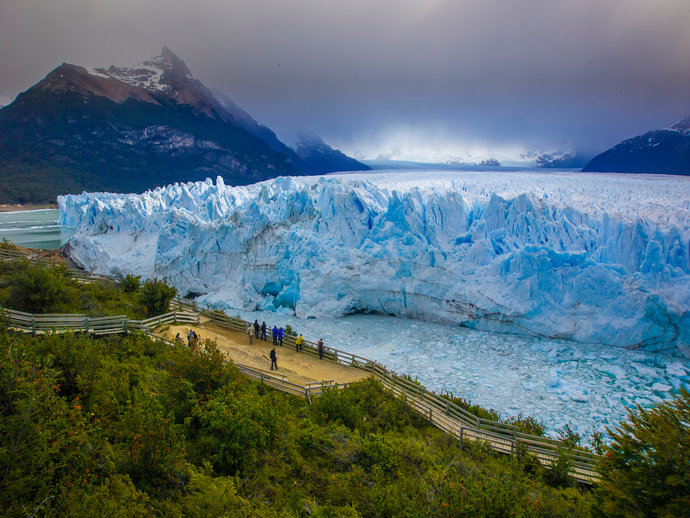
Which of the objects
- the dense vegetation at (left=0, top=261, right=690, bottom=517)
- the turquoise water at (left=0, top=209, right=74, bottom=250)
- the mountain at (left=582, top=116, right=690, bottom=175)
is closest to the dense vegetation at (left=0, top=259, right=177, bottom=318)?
the dense vegetation at (left=0, top=261, right=690, bottom=517)

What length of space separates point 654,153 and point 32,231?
51.1 metres

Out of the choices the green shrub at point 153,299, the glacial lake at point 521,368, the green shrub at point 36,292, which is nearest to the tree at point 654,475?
the glacial lake at point 521,368

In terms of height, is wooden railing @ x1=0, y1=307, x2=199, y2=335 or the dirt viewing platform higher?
wooden railing @ x1=0, y1=307, x2=199, y2=335

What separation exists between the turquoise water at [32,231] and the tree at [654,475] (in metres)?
34.4

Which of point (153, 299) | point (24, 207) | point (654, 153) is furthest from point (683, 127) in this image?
point (24, 207)

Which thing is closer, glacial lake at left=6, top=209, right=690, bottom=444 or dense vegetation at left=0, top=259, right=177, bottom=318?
glacial lake at left=6, top=209, right=690, bottom=444

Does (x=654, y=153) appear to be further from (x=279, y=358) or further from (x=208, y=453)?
(x=208, y=453)

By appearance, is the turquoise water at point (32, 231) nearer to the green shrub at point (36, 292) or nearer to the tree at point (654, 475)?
the green shrub at point (36, 292)

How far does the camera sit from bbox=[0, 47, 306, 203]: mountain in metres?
63.1

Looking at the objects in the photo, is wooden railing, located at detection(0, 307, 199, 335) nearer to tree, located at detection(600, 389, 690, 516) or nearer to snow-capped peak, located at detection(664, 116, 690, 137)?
tree, located at detection(600, 389, 690, 516)

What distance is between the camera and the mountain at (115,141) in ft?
207

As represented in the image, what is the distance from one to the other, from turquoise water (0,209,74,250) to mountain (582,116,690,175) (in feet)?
136

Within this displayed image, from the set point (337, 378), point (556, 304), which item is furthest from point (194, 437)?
point (556, 304)

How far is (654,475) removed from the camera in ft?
10.7
